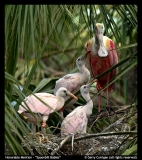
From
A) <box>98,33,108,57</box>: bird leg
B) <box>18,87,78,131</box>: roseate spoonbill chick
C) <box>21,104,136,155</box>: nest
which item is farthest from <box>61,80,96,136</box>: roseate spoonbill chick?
<box>98,33,108,57</box>: bird leg

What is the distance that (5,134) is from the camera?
131 inches

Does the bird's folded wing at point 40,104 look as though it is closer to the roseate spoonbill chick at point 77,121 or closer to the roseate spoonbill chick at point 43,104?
the roseate spoonbill chick at point 43,104

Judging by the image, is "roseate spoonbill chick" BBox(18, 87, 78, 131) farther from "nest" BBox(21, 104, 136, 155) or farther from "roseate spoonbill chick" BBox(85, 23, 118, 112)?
"roseate spoonbill chick" BBox(85, 23, 118, 112)

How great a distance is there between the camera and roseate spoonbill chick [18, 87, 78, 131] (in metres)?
4.90

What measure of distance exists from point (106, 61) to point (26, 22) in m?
2.14

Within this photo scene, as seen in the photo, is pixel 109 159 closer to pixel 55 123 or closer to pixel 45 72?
pixel 55 123

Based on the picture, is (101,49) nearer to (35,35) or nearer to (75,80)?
(75,80)

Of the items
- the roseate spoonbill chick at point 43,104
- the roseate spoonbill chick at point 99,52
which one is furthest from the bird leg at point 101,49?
the roseate spoonbill chick at point 43,104

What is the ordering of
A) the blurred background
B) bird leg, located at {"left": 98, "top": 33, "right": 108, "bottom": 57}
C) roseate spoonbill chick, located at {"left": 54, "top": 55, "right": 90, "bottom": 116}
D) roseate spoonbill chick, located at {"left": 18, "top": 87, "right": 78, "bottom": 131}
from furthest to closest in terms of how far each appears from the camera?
1. bird leg, located at {"left": 98, "top": 33, "right": 108, "bottom": 57}
2. roseate spoonbill chick, located at {"left": 54, "top": 55, "right": 90, "bottom": 116}
3. roseate spoonbill chick, located at {"left": 18, "top": 87, "right": 78, "bottom": 131}
4. the blurred background

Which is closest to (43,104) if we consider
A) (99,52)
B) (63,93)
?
(63,93)

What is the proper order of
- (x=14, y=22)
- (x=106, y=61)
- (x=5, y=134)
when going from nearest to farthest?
1. (x=5, y=134)
2. (x=14, y=22)
3. (x=106, y=61)

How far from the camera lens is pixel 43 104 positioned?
200 inches

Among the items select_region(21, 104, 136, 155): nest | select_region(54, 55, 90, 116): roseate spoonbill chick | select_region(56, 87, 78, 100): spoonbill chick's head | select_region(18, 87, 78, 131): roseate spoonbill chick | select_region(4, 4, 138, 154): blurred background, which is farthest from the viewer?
select_region(54, 55, 90, 116): roseate spoonbill chick

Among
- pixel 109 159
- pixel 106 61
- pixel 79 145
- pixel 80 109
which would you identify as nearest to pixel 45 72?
pixel 106 61
